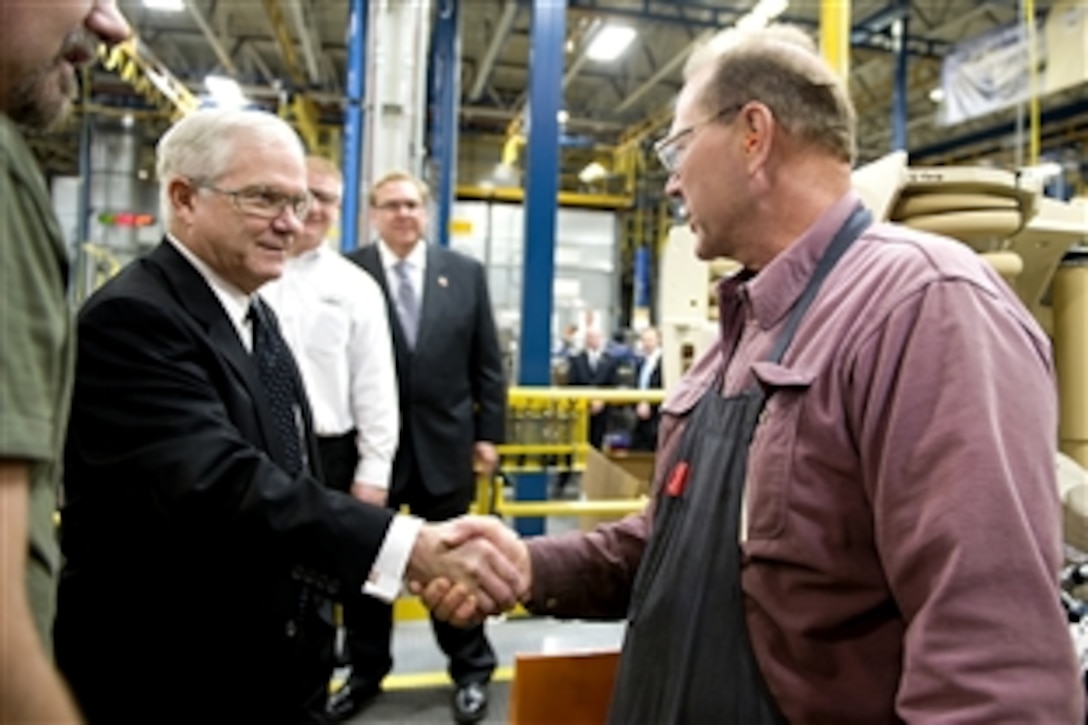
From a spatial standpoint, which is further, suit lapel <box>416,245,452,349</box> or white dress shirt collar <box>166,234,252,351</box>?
suit lapel <box>416,245,452,349</box>

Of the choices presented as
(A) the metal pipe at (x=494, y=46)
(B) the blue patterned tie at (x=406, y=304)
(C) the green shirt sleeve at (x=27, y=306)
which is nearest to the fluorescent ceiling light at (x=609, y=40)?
(A) the metal pipe at (x=494, y=46)

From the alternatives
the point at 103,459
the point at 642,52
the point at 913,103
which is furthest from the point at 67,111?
the point at 913,103

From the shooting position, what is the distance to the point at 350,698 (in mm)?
3084

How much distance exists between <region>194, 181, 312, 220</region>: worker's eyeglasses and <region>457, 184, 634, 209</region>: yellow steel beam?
46.9 ft

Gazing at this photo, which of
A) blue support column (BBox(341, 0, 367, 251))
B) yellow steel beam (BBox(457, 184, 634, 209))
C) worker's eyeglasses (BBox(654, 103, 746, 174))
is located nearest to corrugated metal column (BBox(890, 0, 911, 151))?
yellow steel beam (BBox(457, 184, 634, 209))

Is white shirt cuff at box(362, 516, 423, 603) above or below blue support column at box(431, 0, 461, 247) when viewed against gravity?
below

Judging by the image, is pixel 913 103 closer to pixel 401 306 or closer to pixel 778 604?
pixel 401 306

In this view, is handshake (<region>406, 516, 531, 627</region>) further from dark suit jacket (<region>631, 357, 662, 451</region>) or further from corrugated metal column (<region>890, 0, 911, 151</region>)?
corrugated metal column (<region>890, 0, 911, 151</region>)

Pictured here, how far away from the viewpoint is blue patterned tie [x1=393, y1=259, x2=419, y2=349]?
3.21 meters

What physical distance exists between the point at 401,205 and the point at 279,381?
1.63 meters

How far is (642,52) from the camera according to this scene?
45.6ft

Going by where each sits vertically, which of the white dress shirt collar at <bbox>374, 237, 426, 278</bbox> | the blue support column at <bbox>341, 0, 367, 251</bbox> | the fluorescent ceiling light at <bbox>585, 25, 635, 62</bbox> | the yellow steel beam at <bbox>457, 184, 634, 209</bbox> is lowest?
the white dress shirt collar at <bbox>374, 237, 426, 278</bbox>

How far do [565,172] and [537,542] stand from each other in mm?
16839

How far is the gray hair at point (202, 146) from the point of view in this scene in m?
1.70
